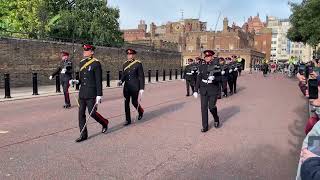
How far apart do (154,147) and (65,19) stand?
2678 centimetres

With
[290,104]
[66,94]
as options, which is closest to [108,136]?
[66,94]

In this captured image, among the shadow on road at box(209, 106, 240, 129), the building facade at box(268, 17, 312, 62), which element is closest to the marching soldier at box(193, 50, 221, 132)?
the shadow on road at box(209, 106, 240, 129)

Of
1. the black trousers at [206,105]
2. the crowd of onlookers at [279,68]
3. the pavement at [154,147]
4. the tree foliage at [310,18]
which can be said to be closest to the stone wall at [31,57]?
the pavement at [154,147]

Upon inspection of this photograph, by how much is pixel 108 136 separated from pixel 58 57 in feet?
65.5

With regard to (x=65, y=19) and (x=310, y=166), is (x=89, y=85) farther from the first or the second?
(x=65, y=19)

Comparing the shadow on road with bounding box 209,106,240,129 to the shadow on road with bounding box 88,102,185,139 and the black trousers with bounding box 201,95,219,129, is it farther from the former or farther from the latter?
the shadow on road with bounding box 88,102,185,139

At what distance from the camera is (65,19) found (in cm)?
3281

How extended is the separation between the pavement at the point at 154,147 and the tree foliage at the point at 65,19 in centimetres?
→ 1913

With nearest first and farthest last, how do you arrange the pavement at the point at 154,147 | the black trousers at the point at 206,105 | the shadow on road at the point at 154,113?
the pavement at the point at 154,147, the black trousers at the point at 206,105, the shadow on road at the point at 154,113

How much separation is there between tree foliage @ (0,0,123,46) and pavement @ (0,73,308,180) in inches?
753

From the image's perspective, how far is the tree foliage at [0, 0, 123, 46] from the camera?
A: 3059 centimetres

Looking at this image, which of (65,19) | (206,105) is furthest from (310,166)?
(65,19)

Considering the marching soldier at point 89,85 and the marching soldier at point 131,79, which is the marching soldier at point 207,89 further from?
the marching soldier at point 89,85

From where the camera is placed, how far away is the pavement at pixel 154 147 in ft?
20.2
